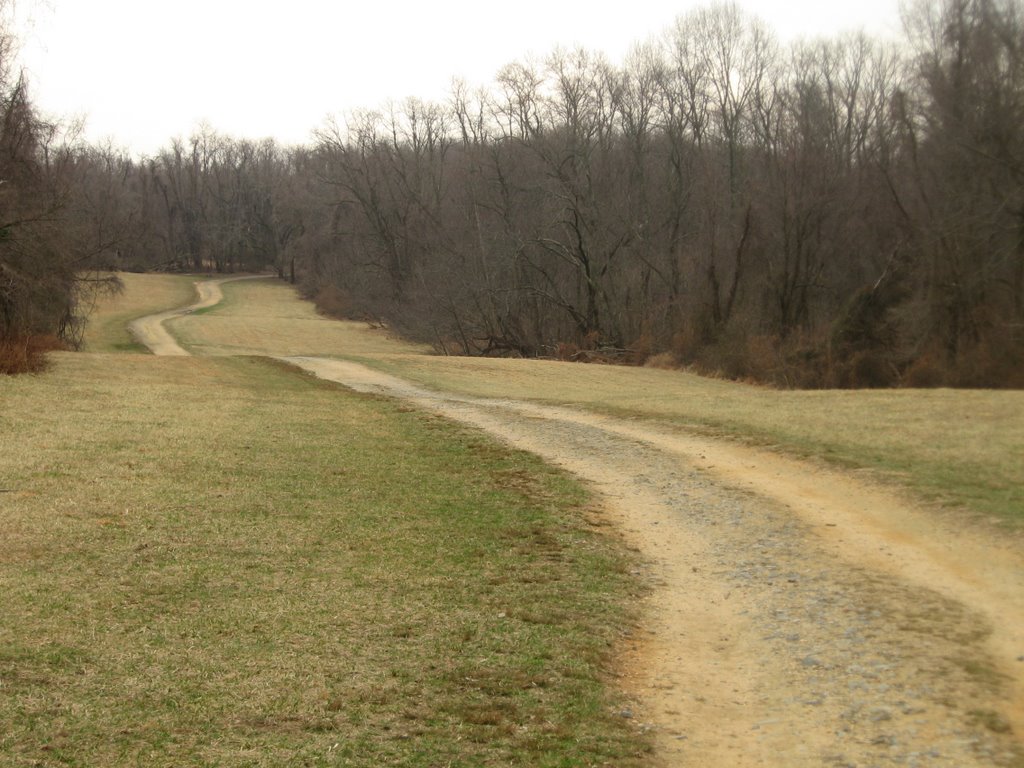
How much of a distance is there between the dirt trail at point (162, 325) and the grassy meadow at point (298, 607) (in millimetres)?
23170

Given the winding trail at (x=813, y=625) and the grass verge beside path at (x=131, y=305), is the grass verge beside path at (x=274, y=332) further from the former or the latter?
the winding trail at (x=813, y=625)

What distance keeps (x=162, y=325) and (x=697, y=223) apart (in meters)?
32.3

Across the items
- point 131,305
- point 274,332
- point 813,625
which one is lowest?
point 813,625

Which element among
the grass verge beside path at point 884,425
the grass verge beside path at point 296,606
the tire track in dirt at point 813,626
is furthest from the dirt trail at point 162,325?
the tire track in dirt at point 813,626

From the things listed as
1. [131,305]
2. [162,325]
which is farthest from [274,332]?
[131,305]

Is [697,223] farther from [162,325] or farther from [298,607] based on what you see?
[298,607]

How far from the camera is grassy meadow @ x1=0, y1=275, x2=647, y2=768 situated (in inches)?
189

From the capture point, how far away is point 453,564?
8289mm

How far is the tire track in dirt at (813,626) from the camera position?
4.92 meters

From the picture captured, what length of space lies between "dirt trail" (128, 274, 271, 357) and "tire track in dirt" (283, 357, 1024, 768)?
1063 inches

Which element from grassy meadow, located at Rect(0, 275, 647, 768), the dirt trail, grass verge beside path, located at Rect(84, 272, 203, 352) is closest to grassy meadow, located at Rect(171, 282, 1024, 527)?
grassy meadow, located at Rect(0, 275, 647, 768)

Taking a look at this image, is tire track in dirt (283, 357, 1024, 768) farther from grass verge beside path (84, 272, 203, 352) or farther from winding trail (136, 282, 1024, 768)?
grass verge beside path (84, 272, 203, 352)

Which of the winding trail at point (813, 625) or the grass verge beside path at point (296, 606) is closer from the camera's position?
the grass verge beside path at point (296, 606)

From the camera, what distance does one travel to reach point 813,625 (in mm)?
6676
